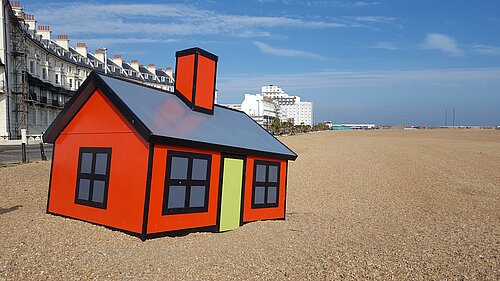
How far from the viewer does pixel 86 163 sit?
9.02m

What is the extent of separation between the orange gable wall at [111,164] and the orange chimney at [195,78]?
6.89 ft

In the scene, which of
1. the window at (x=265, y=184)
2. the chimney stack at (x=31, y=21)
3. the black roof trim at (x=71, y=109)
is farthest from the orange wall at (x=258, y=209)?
the chimney stack at (x=31, y=21)

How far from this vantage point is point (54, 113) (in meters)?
59.1

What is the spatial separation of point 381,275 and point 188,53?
22.3ft

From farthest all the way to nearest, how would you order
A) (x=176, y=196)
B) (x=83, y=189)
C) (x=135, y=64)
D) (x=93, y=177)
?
1. (x=135, y=64)
2. (x=83, y=189)
3. (x=93, y=177)
4. (x=176, y=196)

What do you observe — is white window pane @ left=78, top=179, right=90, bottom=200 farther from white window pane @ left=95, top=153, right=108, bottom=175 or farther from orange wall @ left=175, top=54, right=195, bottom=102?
orange wall @ left=175, top=54, right=195, bottom=102

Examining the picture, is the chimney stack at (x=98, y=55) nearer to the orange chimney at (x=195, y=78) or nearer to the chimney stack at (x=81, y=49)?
the chimney stack at (x=81, y=49)

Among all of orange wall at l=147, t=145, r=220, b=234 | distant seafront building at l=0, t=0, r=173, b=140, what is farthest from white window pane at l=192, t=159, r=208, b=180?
distant seafront building at l=0, t=0, r=173, b=140

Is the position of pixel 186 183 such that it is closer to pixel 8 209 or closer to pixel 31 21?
pixel 8 209

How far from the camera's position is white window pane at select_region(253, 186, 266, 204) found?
33.5 feet

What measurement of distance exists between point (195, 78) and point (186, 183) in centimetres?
295

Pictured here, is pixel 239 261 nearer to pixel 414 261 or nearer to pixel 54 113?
pixel 414 261

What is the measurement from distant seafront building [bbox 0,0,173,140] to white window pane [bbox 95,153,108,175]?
2495 centimetres

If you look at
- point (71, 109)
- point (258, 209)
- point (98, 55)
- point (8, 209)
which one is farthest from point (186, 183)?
point (98, 55)
